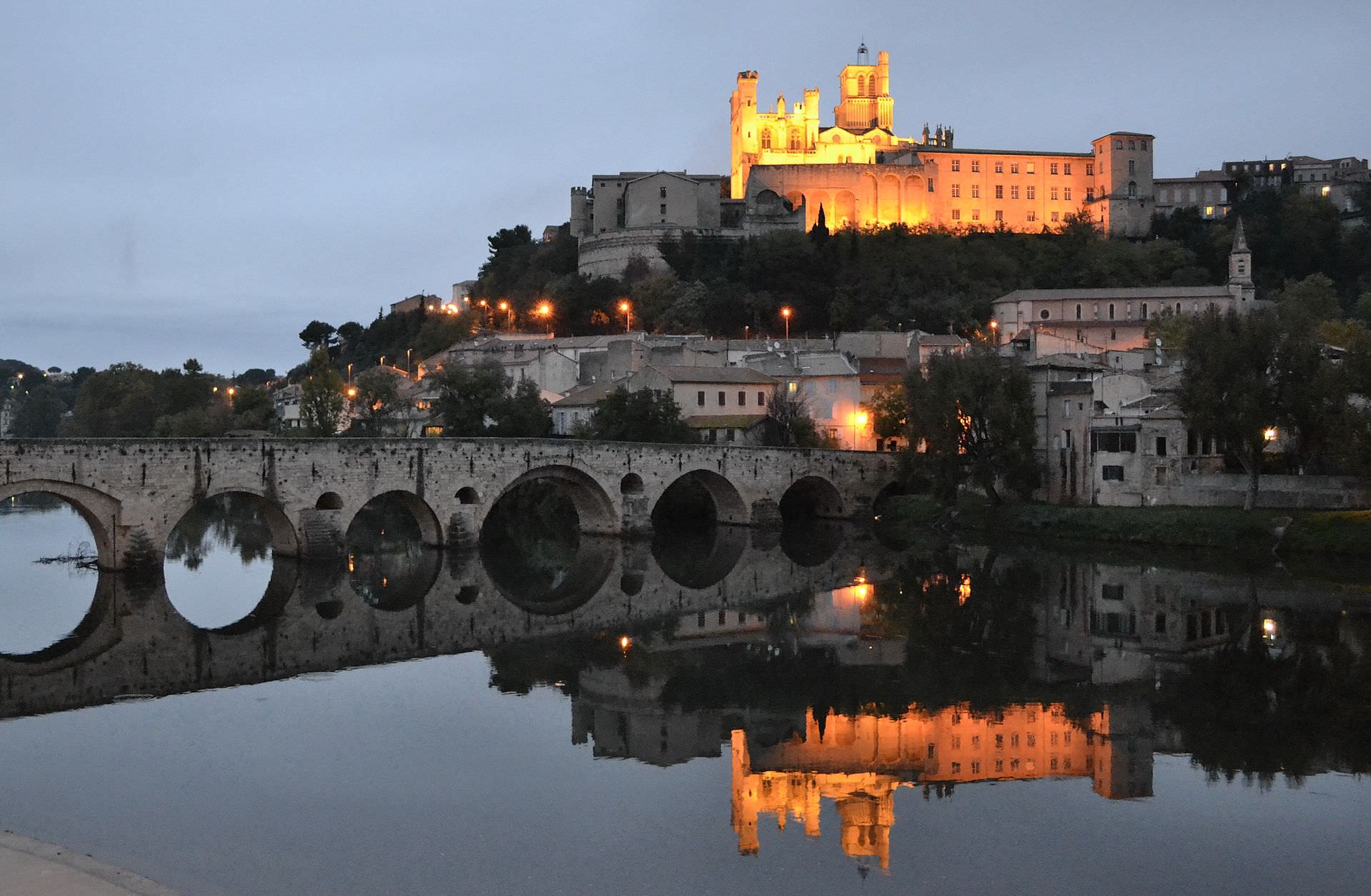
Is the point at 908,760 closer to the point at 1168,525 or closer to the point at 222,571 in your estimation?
the point at 222,571

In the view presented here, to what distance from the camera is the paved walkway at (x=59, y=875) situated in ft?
34.9

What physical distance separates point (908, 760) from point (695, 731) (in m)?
3.28

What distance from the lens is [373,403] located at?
5191 cm

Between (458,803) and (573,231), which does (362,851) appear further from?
(573,231)

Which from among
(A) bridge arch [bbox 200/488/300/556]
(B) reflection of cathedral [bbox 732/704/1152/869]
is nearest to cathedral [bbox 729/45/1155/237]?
(A) bridge arch [bbox 200/488/300/556]

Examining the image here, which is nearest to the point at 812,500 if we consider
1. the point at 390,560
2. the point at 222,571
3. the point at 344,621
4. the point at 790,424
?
the point at 790,424

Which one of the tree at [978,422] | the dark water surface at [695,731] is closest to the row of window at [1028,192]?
the tree at [978,422]

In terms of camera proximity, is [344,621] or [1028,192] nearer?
[344,621]

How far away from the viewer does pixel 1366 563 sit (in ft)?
107

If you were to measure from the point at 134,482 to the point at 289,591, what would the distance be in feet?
14.5

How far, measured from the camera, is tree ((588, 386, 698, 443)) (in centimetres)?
4666

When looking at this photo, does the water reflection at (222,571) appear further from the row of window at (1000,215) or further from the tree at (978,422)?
the row of window at (1000,215)

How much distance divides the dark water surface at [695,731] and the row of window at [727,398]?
1938 centimetres

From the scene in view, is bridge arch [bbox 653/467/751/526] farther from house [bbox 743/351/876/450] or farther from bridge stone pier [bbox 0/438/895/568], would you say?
house [bbox 743/351/876/450]
